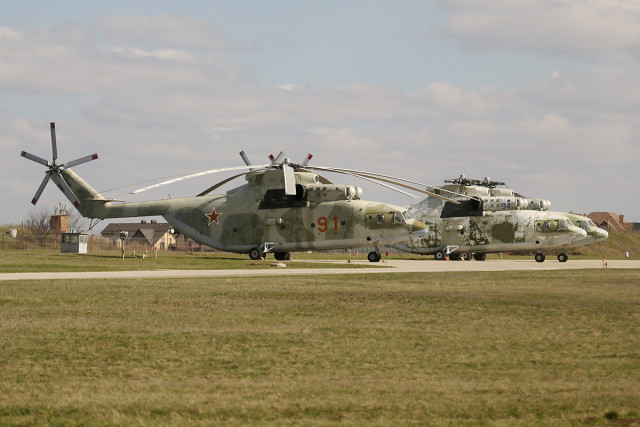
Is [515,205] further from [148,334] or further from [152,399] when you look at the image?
[152,399]

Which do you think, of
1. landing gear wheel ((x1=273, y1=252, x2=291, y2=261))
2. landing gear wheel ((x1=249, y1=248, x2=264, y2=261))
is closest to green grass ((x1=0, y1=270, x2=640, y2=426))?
landing gear wheel ((x1=249, y1=248, x2=264, y2=261))

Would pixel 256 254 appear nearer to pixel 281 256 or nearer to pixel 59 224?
pixel 281 256

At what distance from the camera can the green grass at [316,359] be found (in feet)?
28.3

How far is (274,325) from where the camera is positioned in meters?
16.4

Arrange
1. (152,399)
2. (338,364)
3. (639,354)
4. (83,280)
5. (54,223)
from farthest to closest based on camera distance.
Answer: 1. (54,223)
2. (83,280)
3. (639,354)
4. (338,364)
5. (152,399)

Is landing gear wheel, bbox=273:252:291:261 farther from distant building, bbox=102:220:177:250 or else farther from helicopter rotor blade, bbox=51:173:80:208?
distant building, bbox=102:220:177:250

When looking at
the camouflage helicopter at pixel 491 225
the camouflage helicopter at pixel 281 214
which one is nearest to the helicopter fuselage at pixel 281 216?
the camouflage helicopter at pixel 281 214

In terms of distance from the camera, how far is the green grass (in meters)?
8.62

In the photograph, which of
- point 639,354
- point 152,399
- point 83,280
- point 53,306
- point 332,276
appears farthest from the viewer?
point 332,276

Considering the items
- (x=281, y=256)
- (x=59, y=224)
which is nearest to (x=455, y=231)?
(x=281, y=256)

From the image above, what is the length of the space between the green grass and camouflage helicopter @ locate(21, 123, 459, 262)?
24464mm

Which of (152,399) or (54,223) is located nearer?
(152,399)

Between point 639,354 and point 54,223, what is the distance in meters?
110

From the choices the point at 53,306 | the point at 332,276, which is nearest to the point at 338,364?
the point at 53,306
